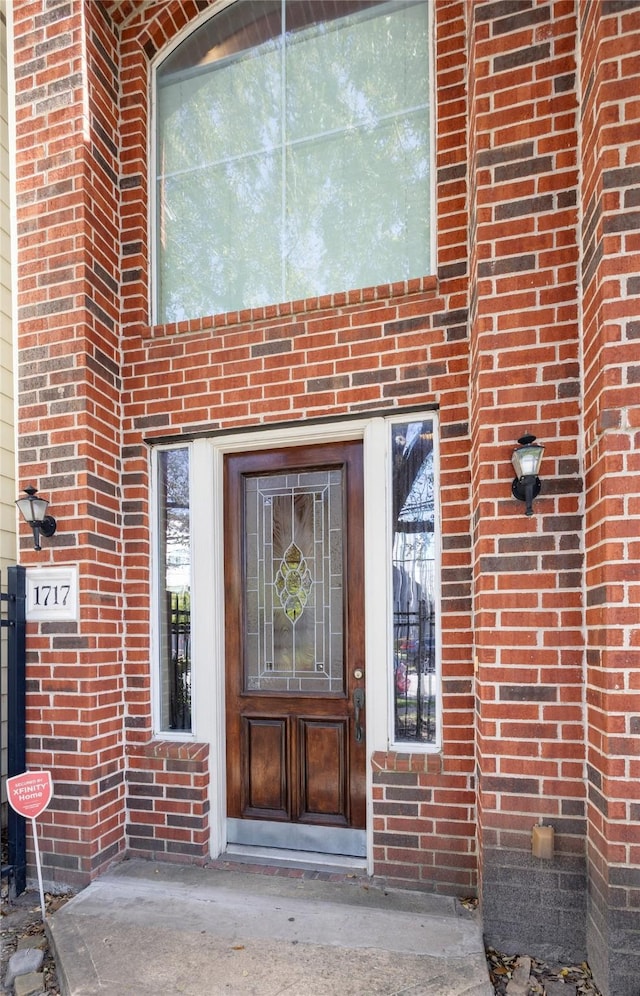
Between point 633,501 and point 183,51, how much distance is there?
Result: 11.5ft

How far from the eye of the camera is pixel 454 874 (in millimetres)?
2900

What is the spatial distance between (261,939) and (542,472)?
2.20 meters

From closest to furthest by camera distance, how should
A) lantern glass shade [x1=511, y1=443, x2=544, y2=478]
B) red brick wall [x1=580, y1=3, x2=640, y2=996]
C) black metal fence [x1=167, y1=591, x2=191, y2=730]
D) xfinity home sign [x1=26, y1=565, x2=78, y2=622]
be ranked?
red brick wall [x1=580, y1=3, x2=640, y2=996] → lantern glass shade [x1=511, y1=443, x2=544, y2=478] → xfinity home sign [x1=26, y1=565, x2=78, y2=622] → black metal fence [x1=167, y1=591, x2=191, y2=730]

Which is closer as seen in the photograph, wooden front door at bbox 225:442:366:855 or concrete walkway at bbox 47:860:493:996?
concrete walkway at bbox 47:860:493:996

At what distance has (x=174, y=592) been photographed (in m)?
3.50

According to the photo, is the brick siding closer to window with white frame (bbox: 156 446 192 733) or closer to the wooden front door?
window with white frame (bbox: 156 446 192 733)

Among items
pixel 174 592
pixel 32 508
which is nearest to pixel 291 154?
pixel 32 508

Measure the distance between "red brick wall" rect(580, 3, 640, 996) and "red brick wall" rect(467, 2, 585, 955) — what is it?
14 centimetres

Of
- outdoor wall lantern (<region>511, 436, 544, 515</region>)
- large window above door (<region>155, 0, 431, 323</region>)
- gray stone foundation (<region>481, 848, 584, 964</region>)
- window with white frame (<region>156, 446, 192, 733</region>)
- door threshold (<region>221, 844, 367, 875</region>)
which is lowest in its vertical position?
door threshold (<region>221, 844, 367, 875</region>)

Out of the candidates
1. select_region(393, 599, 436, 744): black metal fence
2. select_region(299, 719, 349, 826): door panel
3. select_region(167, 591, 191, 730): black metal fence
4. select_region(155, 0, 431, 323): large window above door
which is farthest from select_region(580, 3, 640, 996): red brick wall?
select_region(167, 591, 191, 730): black metal fence

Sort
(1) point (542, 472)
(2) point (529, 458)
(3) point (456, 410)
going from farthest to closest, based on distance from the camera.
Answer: (3) point (456, 410), (1) point (542, 472), (2) point (529, 458)

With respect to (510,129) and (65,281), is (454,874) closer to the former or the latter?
(510,129)

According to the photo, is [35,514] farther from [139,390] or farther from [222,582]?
[222,582]

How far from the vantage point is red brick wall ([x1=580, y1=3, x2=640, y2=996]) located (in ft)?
7.22
